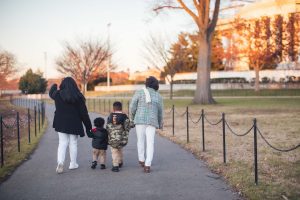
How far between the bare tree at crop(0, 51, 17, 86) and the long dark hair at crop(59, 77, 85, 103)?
36814 mm

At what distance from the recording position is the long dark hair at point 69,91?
721 centimetres

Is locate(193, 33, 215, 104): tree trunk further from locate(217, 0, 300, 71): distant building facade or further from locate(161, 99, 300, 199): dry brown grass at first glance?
locate(161, 99, 300, 199): dry brown grass

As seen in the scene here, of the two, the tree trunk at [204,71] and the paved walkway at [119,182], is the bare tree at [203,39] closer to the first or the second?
the tree trunk at [204,71]

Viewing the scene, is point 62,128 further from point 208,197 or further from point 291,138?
point 291,138

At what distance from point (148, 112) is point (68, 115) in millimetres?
1487

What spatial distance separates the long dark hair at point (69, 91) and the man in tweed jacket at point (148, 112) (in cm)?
103

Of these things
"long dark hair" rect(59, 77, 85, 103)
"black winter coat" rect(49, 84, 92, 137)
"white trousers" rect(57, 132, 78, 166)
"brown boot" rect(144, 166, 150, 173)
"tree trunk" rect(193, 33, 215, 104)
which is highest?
"tree trunk" rect(193, 33, 215, 104)

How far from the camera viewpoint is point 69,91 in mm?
7238

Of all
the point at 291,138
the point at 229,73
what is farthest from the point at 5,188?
the point at 229,73

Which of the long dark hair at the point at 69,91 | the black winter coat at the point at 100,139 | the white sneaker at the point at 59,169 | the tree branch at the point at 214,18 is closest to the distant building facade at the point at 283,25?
the tree branch at the point at 214,18

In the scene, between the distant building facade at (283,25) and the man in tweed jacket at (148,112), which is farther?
the distant building facade at (283,25)

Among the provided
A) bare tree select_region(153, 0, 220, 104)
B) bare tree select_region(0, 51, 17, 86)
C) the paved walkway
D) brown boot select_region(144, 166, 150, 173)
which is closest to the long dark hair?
the paved walkway

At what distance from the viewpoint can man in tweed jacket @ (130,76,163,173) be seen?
7234mm

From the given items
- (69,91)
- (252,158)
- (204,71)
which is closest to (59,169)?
(69,91)
